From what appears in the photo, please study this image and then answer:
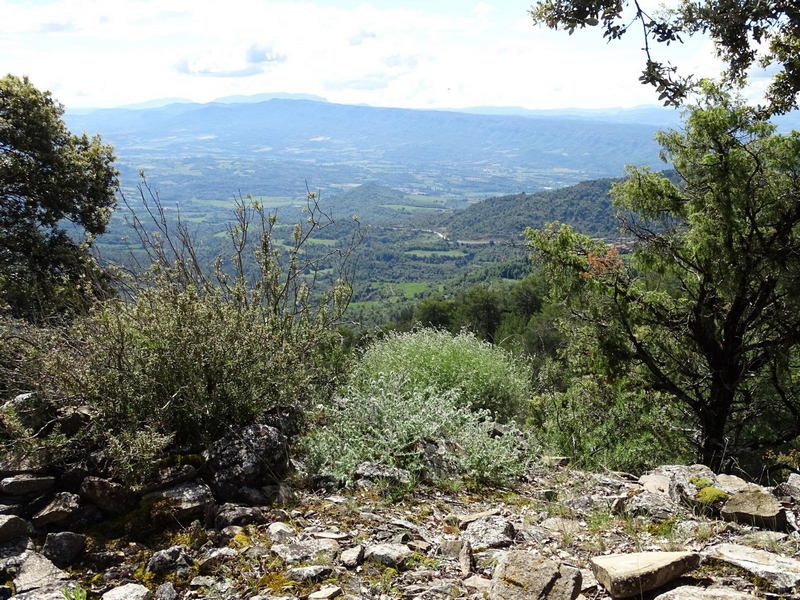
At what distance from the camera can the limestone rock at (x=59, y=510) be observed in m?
3.45

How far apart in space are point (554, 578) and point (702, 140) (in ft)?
25.3

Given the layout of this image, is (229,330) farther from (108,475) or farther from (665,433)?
(665,433)

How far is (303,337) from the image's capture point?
546 centimetres

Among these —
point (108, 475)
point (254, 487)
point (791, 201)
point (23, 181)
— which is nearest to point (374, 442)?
point (254, 487)

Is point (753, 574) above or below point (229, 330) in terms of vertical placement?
below

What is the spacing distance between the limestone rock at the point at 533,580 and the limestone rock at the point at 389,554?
0.54m

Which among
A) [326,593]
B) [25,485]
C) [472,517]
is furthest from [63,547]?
[472,517]

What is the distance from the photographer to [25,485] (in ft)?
11.7

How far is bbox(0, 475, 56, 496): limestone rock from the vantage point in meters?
3.52

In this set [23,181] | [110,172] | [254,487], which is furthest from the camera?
[110,172]

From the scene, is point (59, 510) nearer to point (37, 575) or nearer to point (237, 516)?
point (37, 575)

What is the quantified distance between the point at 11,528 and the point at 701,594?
365cm

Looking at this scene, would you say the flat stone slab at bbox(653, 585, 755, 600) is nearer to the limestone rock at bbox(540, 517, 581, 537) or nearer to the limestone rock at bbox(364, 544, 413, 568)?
the limestone rock at bbox(540, 517, 581, 537)

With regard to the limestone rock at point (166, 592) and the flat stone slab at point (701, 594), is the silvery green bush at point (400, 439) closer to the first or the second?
the limestone rock at point (166, 592)
